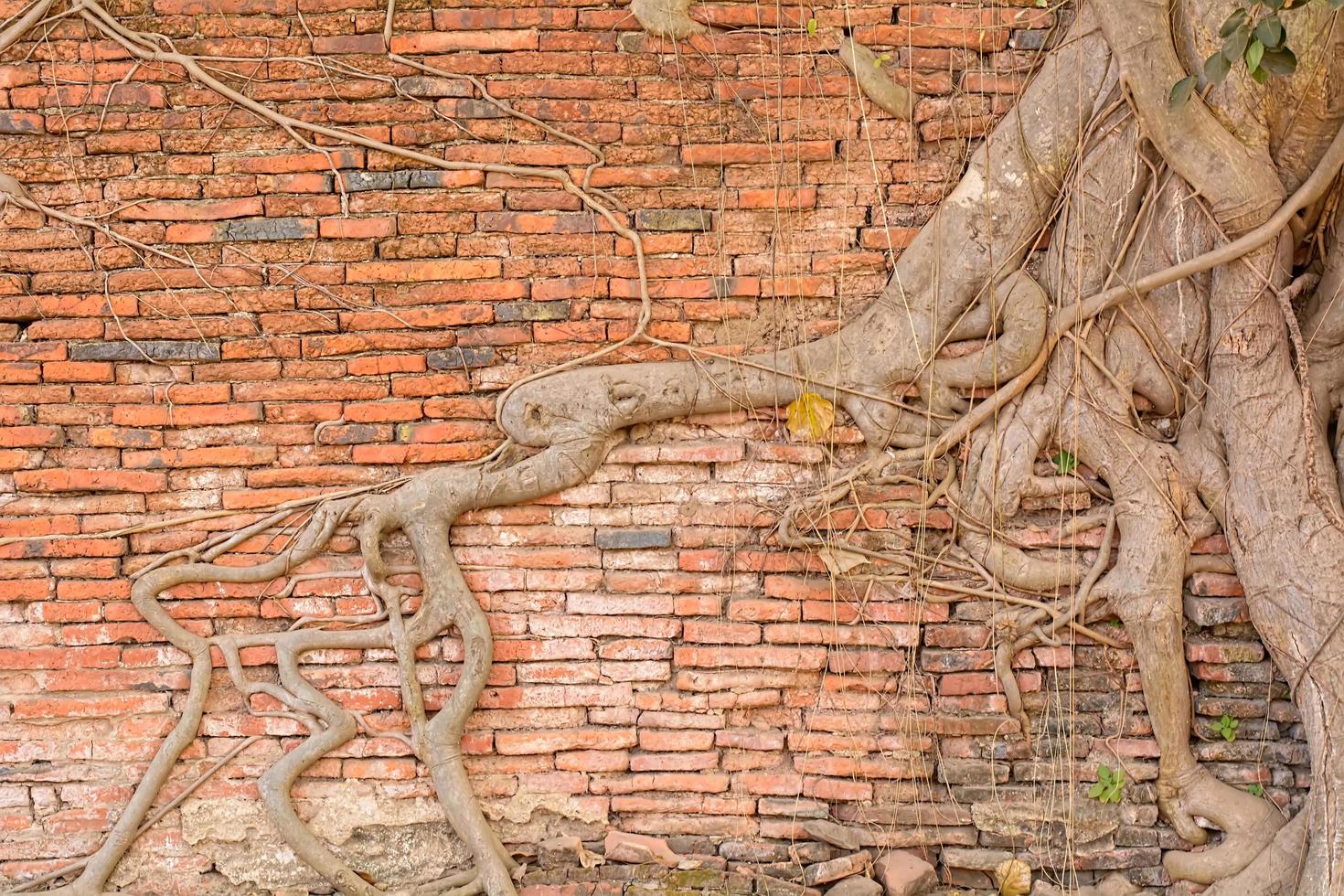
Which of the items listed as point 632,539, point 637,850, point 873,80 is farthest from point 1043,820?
point 873,80

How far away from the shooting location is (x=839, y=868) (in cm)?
309

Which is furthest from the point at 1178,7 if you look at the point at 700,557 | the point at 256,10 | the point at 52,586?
the point at 52,586

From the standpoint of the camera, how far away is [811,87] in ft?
10.5

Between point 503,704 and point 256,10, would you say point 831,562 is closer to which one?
point 503,704

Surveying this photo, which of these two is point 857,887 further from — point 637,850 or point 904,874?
point 637,850

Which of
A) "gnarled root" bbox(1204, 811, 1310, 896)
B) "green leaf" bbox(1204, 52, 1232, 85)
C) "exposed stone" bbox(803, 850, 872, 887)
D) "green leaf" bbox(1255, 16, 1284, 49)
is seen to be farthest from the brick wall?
"green leaf" bbox(1255, 16, 1284, 49)

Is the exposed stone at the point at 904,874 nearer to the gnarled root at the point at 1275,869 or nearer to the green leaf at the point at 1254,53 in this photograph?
the gnarled root at the point at 1275,869

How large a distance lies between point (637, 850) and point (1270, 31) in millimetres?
2849

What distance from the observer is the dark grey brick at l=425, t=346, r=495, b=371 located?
3.26 m

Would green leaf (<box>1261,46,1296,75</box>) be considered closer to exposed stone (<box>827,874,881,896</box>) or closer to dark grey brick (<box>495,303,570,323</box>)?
dark grey brick (<box>495,303,570,323</box>)

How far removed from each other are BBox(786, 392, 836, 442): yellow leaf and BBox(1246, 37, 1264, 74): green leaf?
143cm

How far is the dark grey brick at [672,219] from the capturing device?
127 inches

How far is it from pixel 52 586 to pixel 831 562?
2.49 m

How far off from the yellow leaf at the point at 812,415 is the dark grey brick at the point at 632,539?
1.81ft
